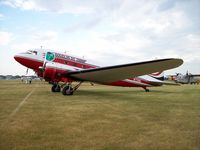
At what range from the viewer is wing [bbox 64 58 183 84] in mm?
12164

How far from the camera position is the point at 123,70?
14.1 metres

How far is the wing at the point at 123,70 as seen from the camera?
39.9 ft

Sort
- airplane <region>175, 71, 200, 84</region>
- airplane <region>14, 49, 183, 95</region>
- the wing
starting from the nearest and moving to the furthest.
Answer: the wing → airplane <region>14, 49, 183, 95</region> → airplane <region>175, 71, 200, 84</region>

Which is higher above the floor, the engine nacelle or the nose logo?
the nose logo

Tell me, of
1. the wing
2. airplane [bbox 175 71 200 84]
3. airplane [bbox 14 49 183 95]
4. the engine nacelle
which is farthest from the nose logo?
airplane [bbox 175 71 200 84]

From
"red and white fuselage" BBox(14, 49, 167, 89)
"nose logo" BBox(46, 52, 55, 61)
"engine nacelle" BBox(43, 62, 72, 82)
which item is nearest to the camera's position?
"engine nacelle" BBox(43, 62, 72, 82)

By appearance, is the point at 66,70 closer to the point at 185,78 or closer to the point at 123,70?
the point at 123,70

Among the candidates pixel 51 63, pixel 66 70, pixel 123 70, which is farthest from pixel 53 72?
pixel 123 70

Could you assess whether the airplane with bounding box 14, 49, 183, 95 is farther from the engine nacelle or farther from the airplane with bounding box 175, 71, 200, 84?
the airplane with bounding box 175, 71, 200, 84

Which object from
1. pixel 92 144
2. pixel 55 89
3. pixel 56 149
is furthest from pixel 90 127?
pixel 55 89

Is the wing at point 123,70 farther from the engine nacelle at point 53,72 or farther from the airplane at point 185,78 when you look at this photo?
the airplane at point 185,78

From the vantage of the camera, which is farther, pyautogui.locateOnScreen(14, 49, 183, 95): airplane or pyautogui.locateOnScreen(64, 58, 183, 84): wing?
pyautogui.locateOnScreen(14, 49, 183, 95): airplane

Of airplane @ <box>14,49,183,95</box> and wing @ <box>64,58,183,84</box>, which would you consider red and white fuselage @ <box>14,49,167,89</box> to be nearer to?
airplane @ <box>14,49,183,95</box>

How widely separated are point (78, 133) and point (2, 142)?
1.67m
